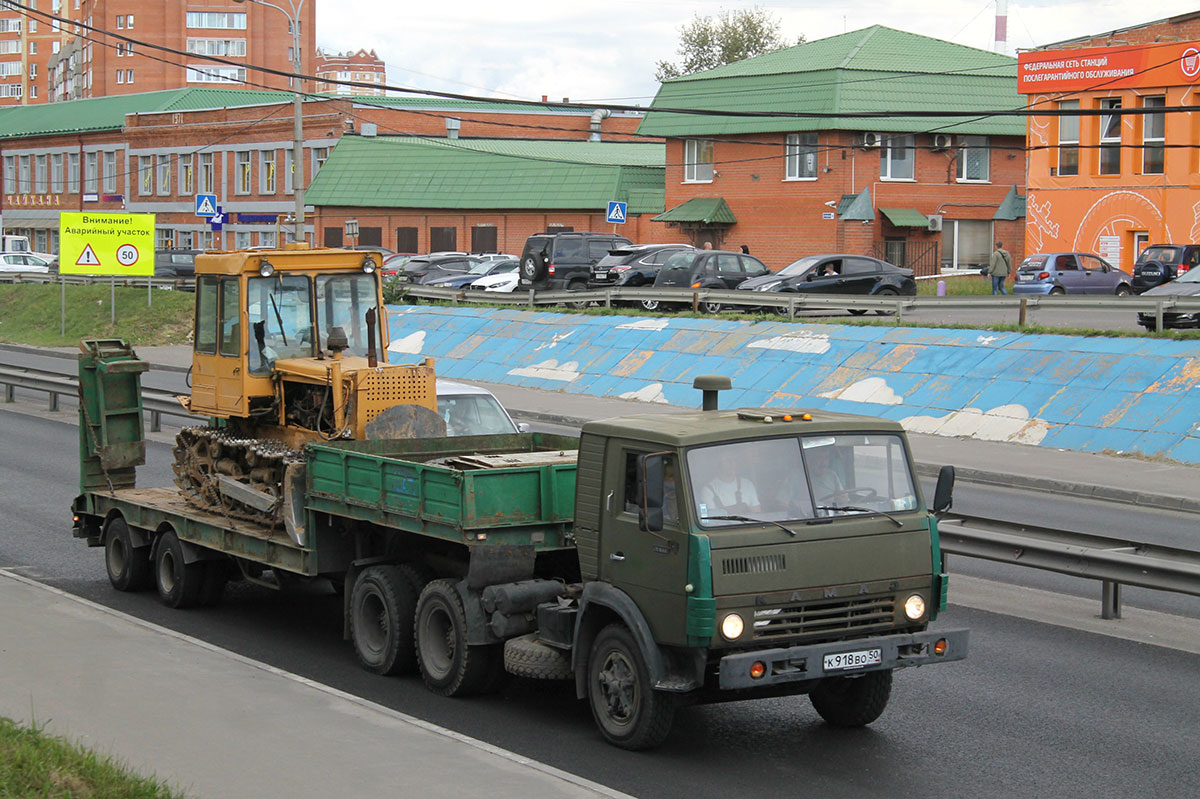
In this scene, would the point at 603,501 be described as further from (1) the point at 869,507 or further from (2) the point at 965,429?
(2) the point at 965,429

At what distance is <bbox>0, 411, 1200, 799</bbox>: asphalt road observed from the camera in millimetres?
7582

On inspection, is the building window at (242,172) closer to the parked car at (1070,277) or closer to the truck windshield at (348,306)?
the parked car at (1070,277)

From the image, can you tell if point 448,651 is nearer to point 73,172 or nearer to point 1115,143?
point 1115,143

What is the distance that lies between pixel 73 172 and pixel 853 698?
8278 centimetres

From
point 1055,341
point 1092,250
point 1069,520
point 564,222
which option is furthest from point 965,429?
point 564,222

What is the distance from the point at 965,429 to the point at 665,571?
623 inches

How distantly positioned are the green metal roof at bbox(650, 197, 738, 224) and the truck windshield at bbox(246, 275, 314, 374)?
42.2m

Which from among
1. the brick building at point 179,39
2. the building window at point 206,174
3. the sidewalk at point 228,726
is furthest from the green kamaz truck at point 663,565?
the brick building at point 179,39

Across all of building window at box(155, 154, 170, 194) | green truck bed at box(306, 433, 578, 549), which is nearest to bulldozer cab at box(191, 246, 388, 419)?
green truck bed at box(306, 433, 578, 549)

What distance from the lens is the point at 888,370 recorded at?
25500mm

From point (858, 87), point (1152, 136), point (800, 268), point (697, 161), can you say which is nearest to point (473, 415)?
point (800, 268)

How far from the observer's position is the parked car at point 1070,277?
39438 millimetres

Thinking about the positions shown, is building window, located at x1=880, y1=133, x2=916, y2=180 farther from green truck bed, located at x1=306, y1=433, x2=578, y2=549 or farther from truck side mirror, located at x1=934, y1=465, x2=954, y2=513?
truck side mirror, located at x1=934, y1=465, x2=954, y2=513

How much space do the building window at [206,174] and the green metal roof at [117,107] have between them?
326 centimetres
